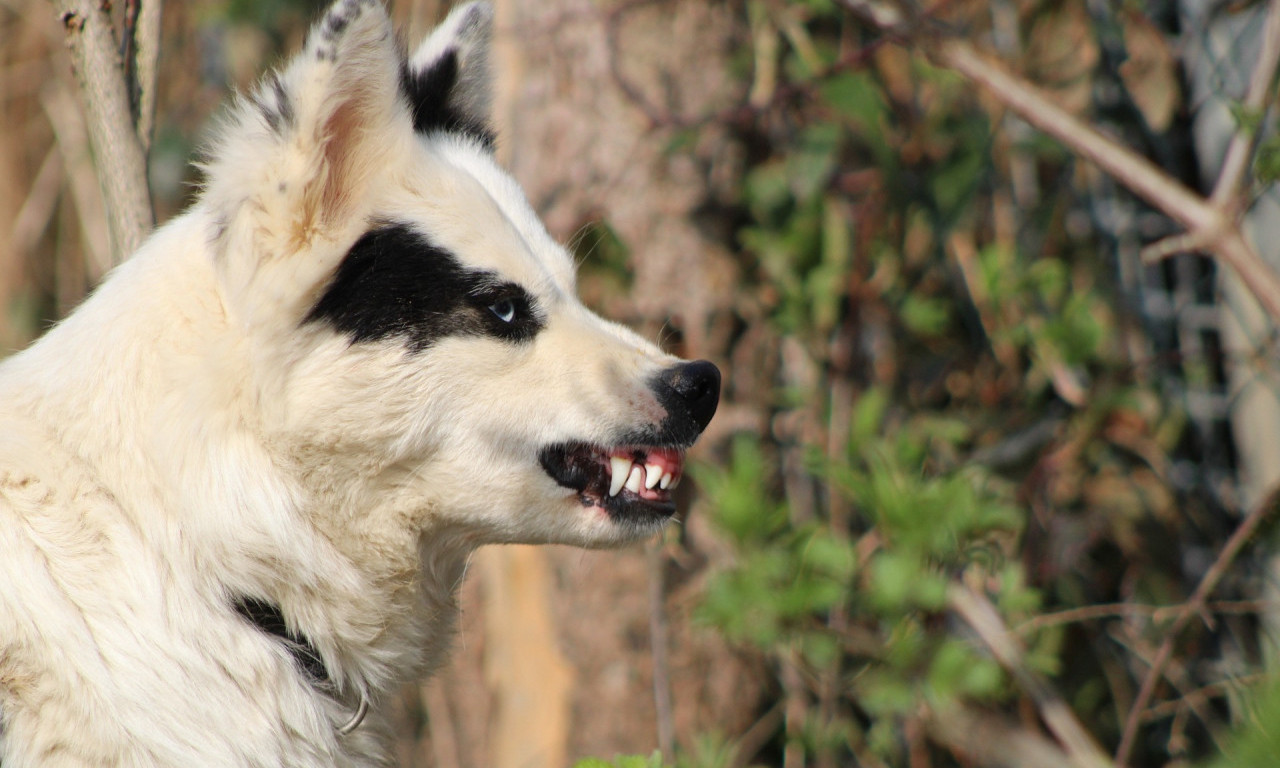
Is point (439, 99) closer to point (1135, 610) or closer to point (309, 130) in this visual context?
point (309, 130)

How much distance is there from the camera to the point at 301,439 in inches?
83.3

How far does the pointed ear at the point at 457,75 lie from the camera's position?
270cm

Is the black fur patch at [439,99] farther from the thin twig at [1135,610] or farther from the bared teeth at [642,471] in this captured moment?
the thin twig at [1135,610]

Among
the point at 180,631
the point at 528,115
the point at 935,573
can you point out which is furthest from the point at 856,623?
the point at 180,631

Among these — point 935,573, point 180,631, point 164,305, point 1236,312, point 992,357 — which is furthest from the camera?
point 992,357

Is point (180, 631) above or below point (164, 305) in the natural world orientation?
below

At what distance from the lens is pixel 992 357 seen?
14.6 feet

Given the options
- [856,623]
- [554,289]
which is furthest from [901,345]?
[554,289]

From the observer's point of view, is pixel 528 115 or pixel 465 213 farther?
pixel 528 115

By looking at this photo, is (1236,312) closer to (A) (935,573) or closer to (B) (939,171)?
(B) (939,171)

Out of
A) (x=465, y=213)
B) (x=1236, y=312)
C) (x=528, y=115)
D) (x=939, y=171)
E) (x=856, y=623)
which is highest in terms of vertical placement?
(x=465, y=213)

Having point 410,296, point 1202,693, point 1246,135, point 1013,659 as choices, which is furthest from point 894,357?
point 410,296

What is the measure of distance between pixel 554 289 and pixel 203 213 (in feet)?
2.42

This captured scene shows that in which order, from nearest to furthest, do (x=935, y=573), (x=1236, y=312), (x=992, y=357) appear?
1. (x=935, y=573)
2. (x=1236, y=312)
3. (x=992, y=357)
